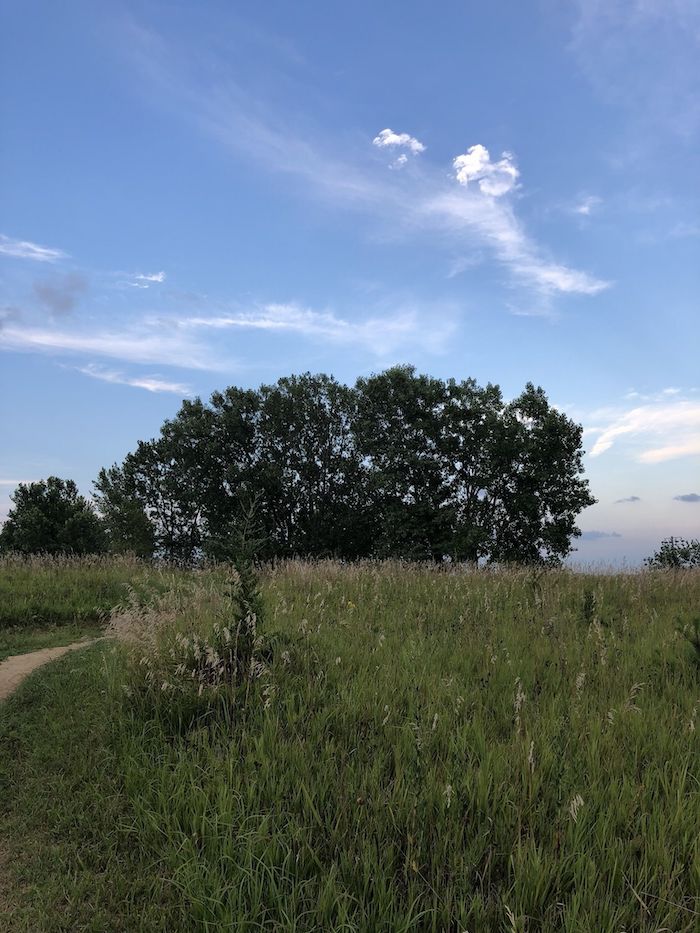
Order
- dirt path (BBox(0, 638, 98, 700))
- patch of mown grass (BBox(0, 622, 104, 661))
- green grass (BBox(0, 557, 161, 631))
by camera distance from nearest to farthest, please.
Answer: dirt path (BBox(0, 638, 98, 700)) → patch of mown grass (BBox(0, 622, 104, 661)) → green grass (BBox(0, 557, 161, 631))

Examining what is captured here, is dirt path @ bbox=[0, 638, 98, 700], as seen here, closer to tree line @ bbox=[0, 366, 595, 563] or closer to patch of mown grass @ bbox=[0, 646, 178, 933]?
patch of mown grass @ bbox=[0, 646, 178, 933]

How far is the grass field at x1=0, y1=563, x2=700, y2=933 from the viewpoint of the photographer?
3041mm

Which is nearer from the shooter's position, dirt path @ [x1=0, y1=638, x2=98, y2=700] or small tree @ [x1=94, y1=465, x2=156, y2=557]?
dirt path @ [x1=0, y1=638, x2=98, y2=700]

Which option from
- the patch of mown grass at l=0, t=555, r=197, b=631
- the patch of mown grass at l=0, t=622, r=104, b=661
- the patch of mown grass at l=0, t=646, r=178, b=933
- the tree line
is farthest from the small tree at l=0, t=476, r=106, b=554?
the patch of mown grass at l=0, t=646, r=178, b=933

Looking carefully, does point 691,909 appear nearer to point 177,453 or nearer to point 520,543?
point 520,543

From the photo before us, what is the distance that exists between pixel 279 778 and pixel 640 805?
2241mm

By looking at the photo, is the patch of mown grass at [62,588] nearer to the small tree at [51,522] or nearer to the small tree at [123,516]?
the small tree at [123,516]

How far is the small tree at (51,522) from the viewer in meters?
45.9

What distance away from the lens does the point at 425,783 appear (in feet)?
12.2

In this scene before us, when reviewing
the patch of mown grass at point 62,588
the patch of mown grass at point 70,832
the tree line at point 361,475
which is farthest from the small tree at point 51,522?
the patch of mown grass at point 70,832

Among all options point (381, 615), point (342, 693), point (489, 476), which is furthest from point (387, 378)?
point (342, 693)

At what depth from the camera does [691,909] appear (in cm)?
294

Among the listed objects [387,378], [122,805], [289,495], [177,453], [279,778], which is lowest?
[122,805]

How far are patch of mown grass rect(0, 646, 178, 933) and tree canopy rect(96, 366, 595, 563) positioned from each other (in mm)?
26130
